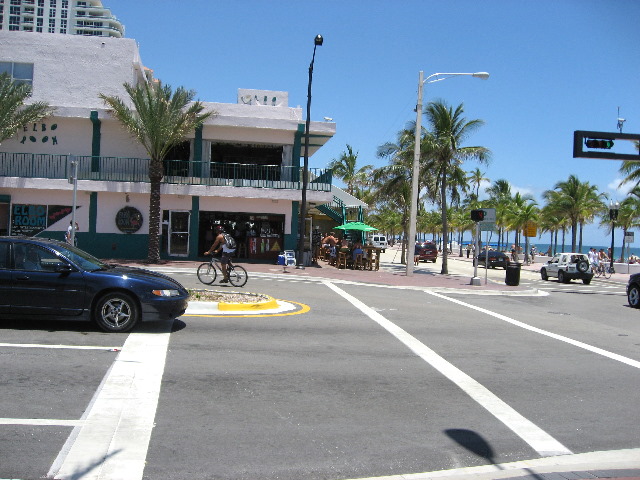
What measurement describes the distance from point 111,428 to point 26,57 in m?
26.8

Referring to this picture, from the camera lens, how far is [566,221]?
6084cm

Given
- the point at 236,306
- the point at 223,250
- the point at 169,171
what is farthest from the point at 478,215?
the point at 169,171

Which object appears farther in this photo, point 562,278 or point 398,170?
point 398,170

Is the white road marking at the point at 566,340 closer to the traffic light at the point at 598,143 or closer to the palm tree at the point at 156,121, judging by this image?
the traffic light at the point at 598,143

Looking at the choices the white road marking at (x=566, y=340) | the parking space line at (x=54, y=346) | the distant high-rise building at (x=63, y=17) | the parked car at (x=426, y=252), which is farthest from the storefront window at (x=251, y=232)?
the distant high-rise building at (x=63, y=17)

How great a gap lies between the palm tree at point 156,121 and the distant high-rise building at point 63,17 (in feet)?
455

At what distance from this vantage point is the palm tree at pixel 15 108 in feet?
79.9

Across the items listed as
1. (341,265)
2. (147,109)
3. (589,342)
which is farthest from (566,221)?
(589,342)

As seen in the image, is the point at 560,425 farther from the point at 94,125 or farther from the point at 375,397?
the point at 94,125

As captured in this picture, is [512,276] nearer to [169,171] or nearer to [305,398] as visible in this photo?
[169,171]

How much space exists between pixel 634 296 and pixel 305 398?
15556mm

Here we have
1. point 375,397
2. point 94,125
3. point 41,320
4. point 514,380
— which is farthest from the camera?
point 94,125

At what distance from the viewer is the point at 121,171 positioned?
27.2 m

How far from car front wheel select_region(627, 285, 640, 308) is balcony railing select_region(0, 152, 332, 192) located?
1357 centimetres
